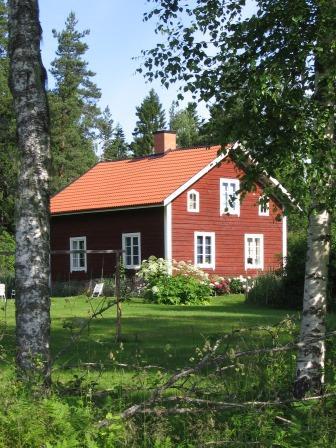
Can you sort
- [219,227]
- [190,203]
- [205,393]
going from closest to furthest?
[205,393] < [190,203] < [219,227]

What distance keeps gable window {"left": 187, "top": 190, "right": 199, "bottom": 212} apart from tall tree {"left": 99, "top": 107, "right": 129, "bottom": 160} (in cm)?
5973

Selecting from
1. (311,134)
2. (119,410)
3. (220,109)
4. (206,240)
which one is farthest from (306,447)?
(206,240)

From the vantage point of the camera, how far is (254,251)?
1415 inches

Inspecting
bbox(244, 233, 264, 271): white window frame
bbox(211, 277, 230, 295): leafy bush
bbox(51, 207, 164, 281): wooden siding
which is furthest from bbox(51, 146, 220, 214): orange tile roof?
bbox(244, 233, 264, 271): white window frame

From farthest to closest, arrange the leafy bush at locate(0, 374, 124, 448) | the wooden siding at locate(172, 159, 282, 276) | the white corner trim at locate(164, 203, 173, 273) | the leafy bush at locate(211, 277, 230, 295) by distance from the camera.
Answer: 1. the wooden siding at locate(172, 159, 282, 276)
2. the white corner trim at locate(164, 203, 173, 273)
3. the leafy bush at locate(211, 277, 230, 295)
4. the leafy bush at locate(0, 374, 124, 448)

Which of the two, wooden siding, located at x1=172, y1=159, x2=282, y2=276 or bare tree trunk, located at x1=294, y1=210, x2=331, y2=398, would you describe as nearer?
bare tree trunk, located at x1=294, y1=210, x2=331, y2=398

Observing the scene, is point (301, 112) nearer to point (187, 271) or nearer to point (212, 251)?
point (187, 271)

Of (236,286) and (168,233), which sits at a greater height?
(168,233)

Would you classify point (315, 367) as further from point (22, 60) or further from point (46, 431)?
point (22, 60)

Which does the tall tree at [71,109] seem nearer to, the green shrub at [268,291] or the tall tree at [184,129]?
the tall tree at [184,129]

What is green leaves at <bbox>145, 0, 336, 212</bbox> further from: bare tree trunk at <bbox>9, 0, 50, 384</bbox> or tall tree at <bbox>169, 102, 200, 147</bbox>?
tall tree at <bbox>169, 102, 200, 147</bbox>

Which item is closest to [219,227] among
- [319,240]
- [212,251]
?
[212,251]

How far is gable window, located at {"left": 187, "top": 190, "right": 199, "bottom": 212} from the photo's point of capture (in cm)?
3303

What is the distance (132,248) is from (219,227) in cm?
411
